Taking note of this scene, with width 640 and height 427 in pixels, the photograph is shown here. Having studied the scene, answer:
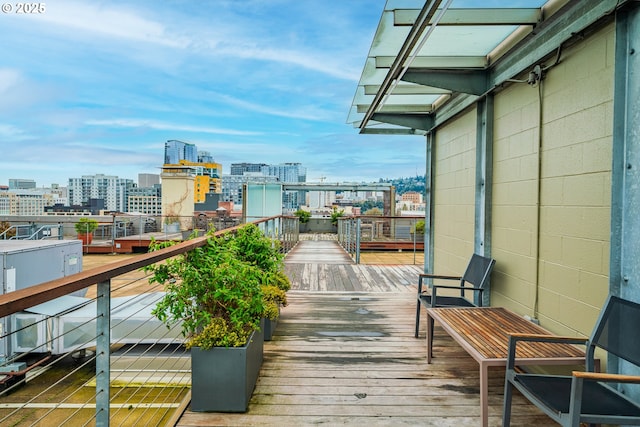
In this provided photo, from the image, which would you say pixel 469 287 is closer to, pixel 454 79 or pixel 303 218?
pixel 454 79

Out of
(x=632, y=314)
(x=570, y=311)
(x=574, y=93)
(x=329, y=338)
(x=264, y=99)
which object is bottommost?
(x=329, y=338)

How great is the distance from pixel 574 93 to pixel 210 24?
22511 millimetres

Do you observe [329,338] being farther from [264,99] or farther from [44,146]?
[44,146]

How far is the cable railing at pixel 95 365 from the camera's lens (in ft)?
4.57

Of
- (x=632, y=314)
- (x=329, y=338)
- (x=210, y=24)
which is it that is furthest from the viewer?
(x=210, y=24)

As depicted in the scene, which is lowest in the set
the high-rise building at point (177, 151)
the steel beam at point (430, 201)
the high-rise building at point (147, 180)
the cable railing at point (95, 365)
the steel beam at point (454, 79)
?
the cable railing at point (95, 365)

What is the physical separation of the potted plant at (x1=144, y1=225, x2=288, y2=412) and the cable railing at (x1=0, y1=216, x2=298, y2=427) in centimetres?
13

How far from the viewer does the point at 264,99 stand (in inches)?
2180

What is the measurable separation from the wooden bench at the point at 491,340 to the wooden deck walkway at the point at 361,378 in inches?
11.3

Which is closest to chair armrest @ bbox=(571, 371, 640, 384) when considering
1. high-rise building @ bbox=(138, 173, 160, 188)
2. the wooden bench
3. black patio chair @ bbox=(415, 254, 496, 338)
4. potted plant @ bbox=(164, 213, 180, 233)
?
the wooden bench

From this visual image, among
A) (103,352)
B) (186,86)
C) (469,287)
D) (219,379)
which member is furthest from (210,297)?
(186,86)

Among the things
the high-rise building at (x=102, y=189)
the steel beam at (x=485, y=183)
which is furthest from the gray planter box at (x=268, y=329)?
the high-rise building at (x=102, y=189)

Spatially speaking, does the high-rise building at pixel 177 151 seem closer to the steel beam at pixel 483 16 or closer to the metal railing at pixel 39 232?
the metal railing at pixel 39 232

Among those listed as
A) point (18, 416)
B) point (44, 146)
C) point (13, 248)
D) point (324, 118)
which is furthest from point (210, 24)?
point (44, 146)
